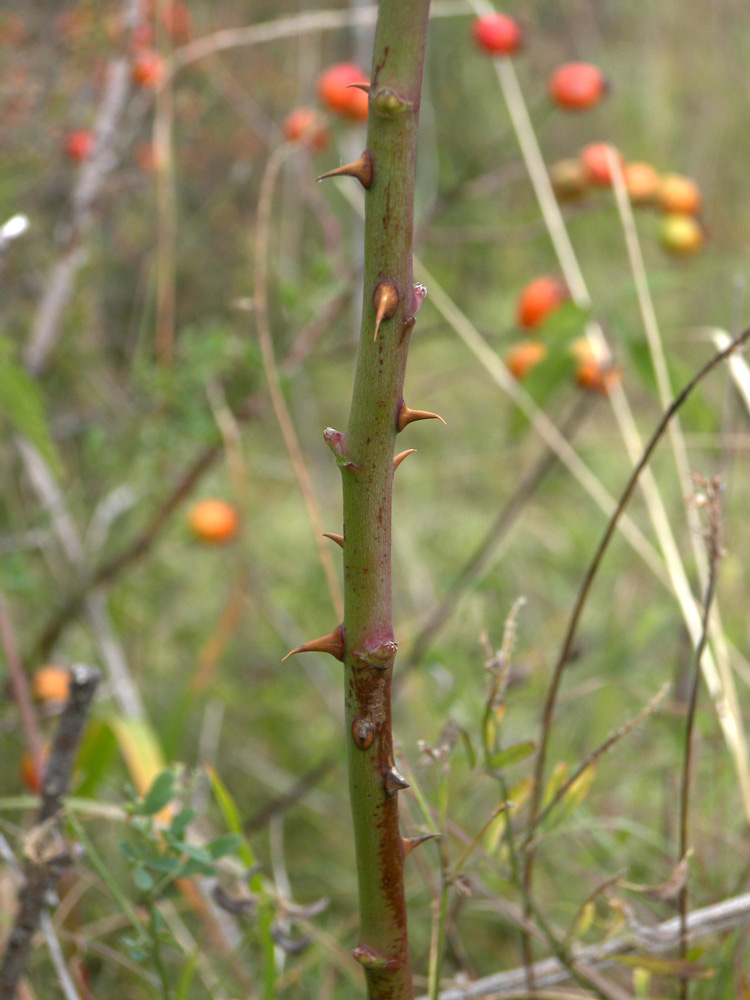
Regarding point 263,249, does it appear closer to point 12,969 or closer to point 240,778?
point 12,969

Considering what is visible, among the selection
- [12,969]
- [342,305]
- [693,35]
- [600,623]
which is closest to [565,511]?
[600,623]

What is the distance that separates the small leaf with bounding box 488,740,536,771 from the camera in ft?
1.12

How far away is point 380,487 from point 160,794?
8.7 inches

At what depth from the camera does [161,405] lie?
87 cm

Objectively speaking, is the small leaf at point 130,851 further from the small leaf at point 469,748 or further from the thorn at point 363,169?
the thorn at point 363,169

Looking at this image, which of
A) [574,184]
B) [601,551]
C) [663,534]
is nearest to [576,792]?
[601,551]

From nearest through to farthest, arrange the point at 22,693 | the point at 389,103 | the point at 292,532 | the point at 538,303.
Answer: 1. the point at 389,103
2. the point at 22,693
3. the point at 538,303
4. the point at 292,532

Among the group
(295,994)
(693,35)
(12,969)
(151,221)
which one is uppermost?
(693,35)

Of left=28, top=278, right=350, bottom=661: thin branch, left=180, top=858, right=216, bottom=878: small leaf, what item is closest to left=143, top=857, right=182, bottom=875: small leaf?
left=180, top=858, right=216, bottom=878: small leaf

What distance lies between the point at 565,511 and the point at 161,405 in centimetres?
99

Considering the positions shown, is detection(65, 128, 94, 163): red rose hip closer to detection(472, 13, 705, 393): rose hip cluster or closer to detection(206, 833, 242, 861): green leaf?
detection(472, 13, 705, 393): rose hip cluster

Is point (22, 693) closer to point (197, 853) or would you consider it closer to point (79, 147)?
point (197, 853)

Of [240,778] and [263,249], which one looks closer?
[263,249]

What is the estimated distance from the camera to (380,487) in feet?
0.77
